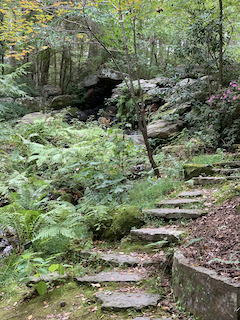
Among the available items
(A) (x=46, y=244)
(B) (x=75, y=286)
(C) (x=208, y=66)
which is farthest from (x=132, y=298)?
(C) (x=208, y=66)

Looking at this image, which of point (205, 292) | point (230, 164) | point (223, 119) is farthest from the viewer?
point (223, 119)

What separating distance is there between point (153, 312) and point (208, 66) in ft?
22.6

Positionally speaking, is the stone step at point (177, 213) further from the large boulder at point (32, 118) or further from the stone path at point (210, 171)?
the large boulder at point (32, 118)

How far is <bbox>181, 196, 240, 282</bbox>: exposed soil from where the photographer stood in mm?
1797

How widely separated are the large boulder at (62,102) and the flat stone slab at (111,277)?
10.9 meters

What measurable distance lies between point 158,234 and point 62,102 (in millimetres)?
11183

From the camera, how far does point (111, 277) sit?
251cm

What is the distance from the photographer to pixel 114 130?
4.81m

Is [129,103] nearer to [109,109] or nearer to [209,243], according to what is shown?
[109,109]

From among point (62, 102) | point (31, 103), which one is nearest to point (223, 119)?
point (62, 102)

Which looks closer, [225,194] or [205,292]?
[205,292]

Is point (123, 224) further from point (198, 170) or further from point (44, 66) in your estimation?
point (44, 66)

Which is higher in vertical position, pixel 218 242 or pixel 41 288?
pixel 218 242

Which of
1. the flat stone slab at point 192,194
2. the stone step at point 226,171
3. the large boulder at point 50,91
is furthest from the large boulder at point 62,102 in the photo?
the flat stone slab at point 192,194
